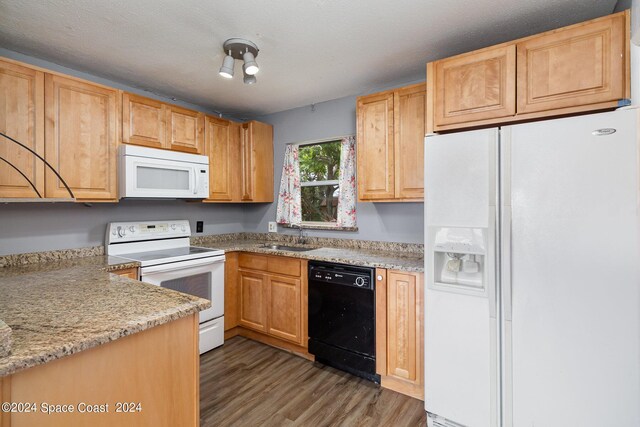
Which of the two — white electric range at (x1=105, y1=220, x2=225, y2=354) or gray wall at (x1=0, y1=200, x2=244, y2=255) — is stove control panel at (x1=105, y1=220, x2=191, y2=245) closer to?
white electric range at (x1=105, y1=220, x2=225, y2=354)

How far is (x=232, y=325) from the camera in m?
3.05

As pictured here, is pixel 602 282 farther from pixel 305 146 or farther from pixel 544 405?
pixel 305 146

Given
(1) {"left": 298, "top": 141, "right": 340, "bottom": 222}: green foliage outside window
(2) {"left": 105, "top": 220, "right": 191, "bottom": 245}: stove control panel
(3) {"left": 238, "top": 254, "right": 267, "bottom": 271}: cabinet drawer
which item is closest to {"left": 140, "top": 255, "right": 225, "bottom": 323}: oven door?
(3) {"left": 238, "top": 254, "right": 267, "bottom": 271}: cabinet drawer

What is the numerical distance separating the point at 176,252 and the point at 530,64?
114 inches

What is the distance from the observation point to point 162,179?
264 cm

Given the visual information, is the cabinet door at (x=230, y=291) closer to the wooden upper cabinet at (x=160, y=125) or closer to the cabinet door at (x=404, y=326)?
the wooden upper cabinet at (x=160, y=125)

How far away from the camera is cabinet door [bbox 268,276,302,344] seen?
2.70m

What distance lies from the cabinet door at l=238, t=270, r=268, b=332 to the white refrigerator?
5.12 ft

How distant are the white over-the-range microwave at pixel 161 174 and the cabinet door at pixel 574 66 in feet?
8.25

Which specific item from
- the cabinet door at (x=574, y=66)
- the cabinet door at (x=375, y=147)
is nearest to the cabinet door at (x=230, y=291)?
the cabinet door at (x=375, y=147)

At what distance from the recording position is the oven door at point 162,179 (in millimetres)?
2410

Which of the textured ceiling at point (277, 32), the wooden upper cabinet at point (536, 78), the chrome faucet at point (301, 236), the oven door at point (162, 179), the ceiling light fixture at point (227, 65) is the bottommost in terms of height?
the chrome faucet at point (301, 236)

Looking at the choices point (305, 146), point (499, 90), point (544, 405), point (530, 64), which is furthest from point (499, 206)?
point (305, 146)

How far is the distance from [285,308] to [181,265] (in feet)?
3.11
